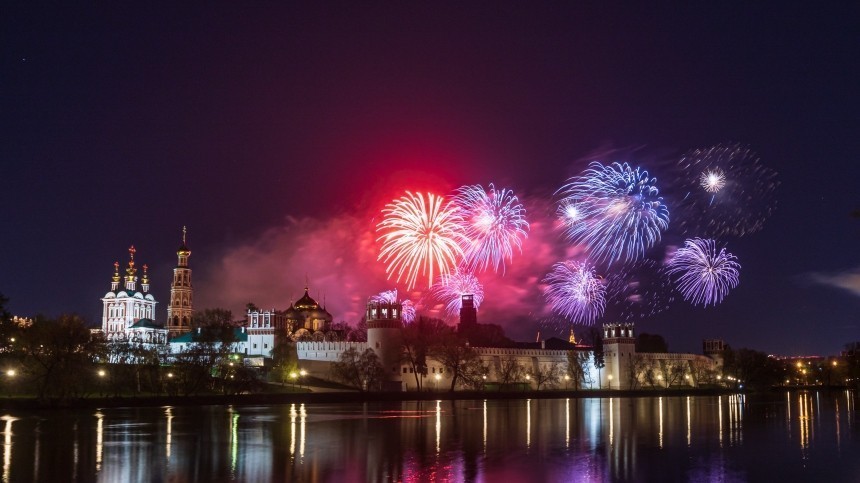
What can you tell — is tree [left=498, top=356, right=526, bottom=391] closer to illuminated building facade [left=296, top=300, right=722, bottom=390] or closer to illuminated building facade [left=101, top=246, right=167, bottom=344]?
illuminated building facade [left=296, top=300, right=722, bottom=390]

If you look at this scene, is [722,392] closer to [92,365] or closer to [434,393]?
[434,393]

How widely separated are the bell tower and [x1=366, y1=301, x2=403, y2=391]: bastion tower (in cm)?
3000

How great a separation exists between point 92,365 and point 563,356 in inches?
2160

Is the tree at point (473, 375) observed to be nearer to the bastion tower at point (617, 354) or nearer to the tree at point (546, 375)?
the tree at point (546, 375)

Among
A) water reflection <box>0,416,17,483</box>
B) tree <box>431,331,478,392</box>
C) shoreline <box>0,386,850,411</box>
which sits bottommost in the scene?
shoreline <box>0,386,850,411</box>

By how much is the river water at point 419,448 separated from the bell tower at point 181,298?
58989 millimetres

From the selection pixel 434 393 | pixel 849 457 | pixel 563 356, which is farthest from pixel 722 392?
pixel 849 457

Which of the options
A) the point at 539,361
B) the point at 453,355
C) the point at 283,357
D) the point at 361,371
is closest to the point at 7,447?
the point at 361,371

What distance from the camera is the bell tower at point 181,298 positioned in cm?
10094

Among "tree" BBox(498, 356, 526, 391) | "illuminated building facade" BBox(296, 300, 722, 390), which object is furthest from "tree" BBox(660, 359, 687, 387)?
"tree" BBox(498, 356, 526, 391)

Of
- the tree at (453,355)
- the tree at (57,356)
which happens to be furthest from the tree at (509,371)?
the tree at (57,356)

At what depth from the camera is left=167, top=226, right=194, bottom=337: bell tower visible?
331ft

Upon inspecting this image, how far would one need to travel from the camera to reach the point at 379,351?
78312 millimetres

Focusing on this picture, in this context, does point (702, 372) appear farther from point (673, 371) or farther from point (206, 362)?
point (206, 362)
